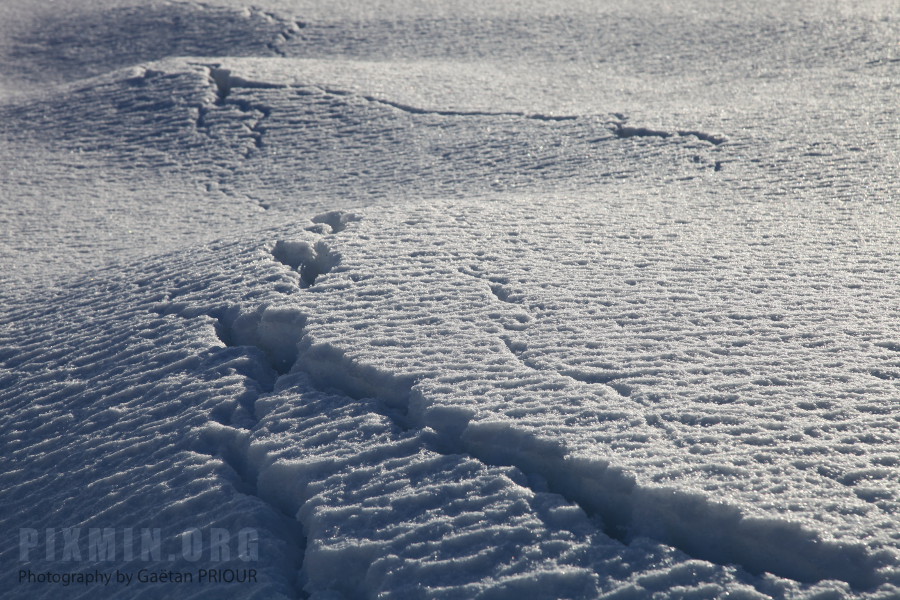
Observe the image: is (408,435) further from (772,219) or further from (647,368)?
(772,219)

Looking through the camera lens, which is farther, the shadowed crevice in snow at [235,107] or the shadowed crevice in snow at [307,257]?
the shadowed crevice in snow at [235,107]

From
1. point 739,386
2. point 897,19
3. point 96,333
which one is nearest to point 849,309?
point 739,386

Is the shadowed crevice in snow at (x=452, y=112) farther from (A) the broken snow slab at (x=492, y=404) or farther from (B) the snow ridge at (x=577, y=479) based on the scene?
(B) the snow ridge at (x=577, y=479)

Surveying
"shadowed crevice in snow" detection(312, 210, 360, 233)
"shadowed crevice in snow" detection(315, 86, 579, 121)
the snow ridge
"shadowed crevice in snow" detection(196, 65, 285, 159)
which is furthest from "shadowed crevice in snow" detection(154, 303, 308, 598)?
"shadowed crevice in snow" detection(315, 86, 579, 121)

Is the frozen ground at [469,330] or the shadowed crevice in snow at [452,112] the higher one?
the shadowed crevice in snow at [452,112]

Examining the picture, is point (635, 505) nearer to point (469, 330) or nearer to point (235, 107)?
point (469, 330)

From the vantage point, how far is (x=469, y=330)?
5.52 feet

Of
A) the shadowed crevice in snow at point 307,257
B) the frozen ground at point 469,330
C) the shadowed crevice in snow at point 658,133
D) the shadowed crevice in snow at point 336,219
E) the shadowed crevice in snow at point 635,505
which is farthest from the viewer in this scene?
the shadowed crevice in snow at point 658,133

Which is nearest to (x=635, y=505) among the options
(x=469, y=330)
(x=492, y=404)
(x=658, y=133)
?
(x=492, y=404)

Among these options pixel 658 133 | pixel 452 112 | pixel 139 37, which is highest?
pixel 658 133

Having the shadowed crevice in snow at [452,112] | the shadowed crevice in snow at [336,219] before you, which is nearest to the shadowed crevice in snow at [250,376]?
the shadowed crevice in snow at [336,219]

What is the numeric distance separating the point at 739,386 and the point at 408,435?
2.16 feet

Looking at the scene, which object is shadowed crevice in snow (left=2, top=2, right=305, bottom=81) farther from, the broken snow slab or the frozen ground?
the broken snow slab

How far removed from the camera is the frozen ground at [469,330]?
1185 mm
